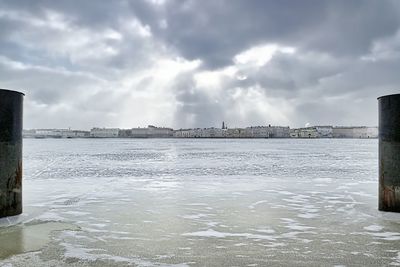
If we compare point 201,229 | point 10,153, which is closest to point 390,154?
point 201,229

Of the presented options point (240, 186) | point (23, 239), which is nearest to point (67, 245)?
point (23, 239)

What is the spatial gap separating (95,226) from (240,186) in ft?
22.1

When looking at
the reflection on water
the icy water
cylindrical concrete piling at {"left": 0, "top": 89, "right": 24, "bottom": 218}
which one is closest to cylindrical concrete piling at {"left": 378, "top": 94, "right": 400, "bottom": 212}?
the icy water

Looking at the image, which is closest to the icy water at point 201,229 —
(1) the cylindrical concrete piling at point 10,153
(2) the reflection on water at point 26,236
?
(2) the reflection on water at point 26,236

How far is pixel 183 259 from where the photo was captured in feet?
16.5

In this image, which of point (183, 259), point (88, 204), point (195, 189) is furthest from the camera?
point (195, 189)

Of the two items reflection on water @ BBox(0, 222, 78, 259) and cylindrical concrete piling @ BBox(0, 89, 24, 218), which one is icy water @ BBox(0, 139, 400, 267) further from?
cylindrical concrete piling @ BBox(0, 89, 24, 218)

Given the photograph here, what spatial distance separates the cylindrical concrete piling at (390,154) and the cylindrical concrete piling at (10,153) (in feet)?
24.4

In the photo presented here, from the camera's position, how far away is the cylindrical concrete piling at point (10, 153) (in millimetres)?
7410

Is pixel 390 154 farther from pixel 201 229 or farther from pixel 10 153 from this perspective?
pixel 10 153

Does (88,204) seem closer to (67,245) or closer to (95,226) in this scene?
(95,226)

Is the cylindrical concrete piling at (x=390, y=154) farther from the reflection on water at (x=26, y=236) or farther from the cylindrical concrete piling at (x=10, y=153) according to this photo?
the cylindrical concrete piling at (x=10, y=153)

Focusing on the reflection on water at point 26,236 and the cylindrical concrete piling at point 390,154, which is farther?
the cylindrical concrete piling at point 390,154

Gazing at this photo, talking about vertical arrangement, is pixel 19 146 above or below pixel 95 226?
above
